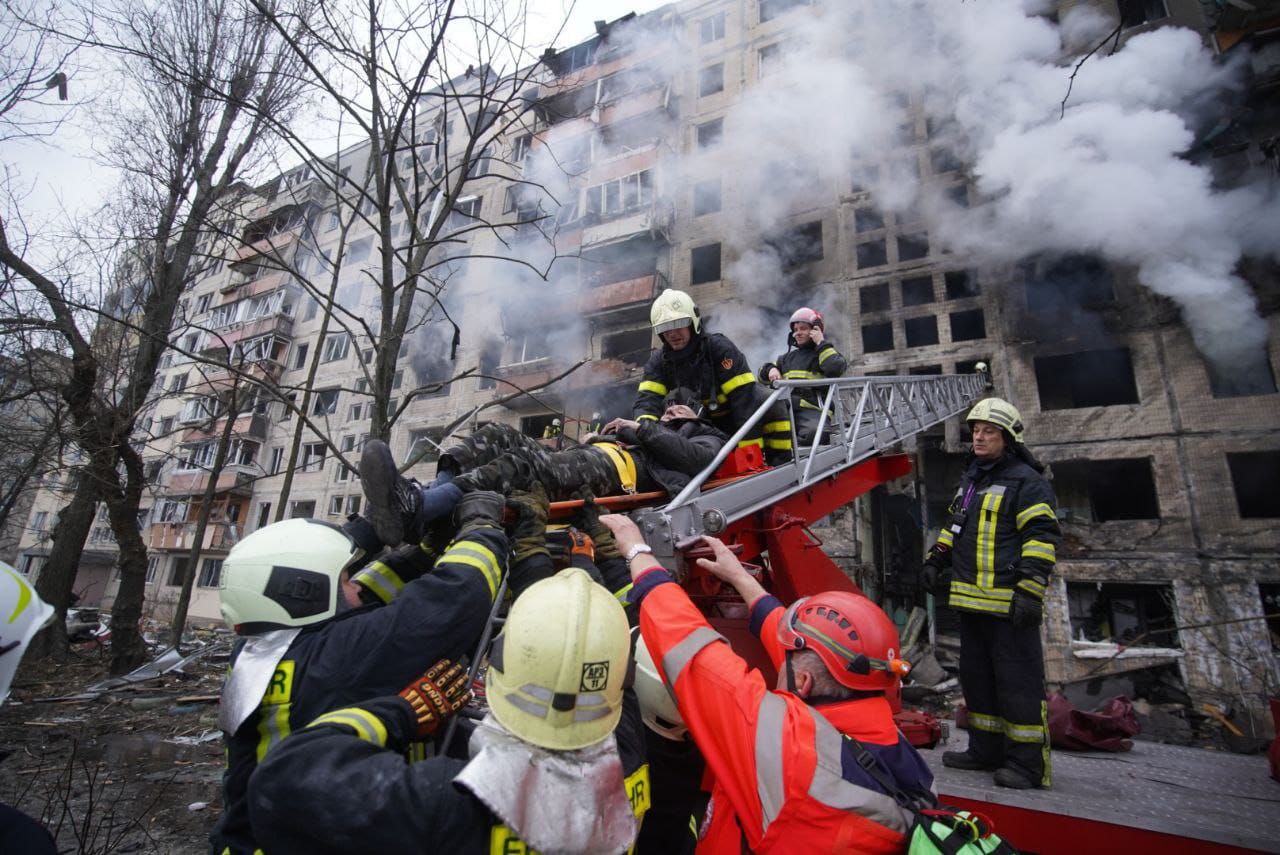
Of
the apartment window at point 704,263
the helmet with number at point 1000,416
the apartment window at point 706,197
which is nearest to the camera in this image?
the helmet with number at point 1000,416

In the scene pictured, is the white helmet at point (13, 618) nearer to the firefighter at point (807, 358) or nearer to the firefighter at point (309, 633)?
the firefighter at point (309, 633)

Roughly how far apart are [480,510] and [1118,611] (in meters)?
13.8

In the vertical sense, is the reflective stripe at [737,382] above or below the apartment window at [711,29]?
below

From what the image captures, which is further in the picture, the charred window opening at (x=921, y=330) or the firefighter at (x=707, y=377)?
the charred window opening at (x=921, y=330)

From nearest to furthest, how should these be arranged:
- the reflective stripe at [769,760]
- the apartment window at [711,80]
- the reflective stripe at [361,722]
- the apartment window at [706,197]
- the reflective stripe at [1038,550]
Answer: the reflective stripe at [361,722] < the reflective stripe at [769,760] < the reflective stripe at [1038,550] < the apartment window at [706,197] < the apartment window at [711,80]

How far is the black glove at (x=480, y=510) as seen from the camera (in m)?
2.25

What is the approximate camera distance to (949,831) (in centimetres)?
132

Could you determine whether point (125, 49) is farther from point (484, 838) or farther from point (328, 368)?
point (328, 368)

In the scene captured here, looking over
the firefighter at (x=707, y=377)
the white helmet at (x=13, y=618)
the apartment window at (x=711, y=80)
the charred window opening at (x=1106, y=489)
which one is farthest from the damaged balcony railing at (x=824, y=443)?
the apartment window at (x=711, y=80)

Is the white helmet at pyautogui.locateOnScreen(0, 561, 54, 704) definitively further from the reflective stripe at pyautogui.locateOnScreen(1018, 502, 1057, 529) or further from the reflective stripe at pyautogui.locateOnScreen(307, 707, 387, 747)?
the reflective stripe at pyautogui.locateOnScreen(1018, 502, 1057, 529)

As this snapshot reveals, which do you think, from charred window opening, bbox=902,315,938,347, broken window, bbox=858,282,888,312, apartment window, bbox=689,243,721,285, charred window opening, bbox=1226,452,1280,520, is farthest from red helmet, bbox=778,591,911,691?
apartment window, bbox=689,243,721,285

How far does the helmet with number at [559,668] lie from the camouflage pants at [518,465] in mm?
1404

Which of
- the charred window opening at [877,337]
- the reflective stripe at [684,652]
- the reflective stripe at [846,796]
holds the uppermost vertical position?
the charred window opening at [877,337]

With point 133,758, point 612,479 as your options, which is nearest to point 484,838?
point 612,479
